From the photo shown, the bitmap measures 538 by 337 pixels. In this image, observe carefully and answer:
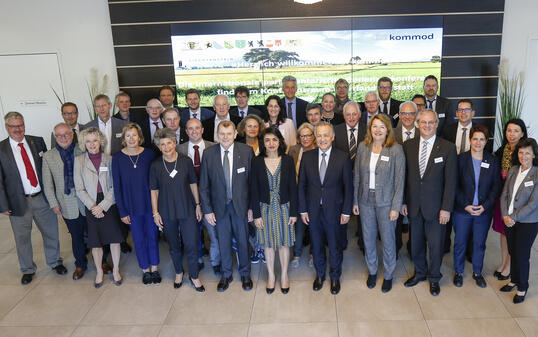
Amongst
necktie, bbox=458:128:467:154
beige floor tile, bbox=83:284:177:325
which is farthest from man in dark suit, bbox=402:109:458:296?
beige floor tile, bbox=83:284:177:325

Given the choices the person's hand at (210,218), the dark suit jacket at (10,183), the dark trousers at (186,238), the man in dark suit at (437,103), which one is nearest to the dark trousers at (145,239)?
the dark trousers at (186,238)

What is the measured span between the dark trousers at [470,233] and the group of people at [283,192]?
11 millimetres

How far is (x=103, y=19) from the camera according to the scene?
6863 mm

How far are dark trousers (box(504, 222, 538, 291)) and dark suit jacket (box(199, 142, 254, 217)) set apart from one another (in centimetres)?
250

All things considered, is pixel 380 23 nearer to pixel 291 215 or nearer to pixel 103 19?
pixel 291 215

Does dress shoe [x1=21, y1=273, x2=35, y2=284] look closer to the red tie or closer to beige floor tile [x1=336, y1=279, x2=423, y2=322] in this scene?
the red tie

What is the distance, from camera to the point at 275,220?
373 centimetres

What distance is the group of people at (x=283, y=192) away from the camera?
3566 millimetres

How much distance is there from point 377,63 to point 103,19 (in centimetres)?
490

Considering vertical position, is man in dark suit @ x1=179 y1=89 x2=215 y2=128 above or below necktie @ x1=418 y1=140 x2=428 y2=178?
above

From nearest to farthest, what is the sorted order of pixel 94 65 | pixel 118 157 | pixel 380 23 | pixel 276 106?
1. pixel 118 157
2. pixel 276 106
3. pixel 380 23
4. pixel 94 65

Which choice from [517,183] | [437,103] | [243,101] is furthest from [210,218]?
[437,103]

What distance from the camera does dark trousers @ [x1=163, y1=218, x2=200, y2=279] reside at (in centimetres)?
391

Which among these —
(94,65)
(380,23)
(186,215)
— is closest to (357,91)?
(380,23)
